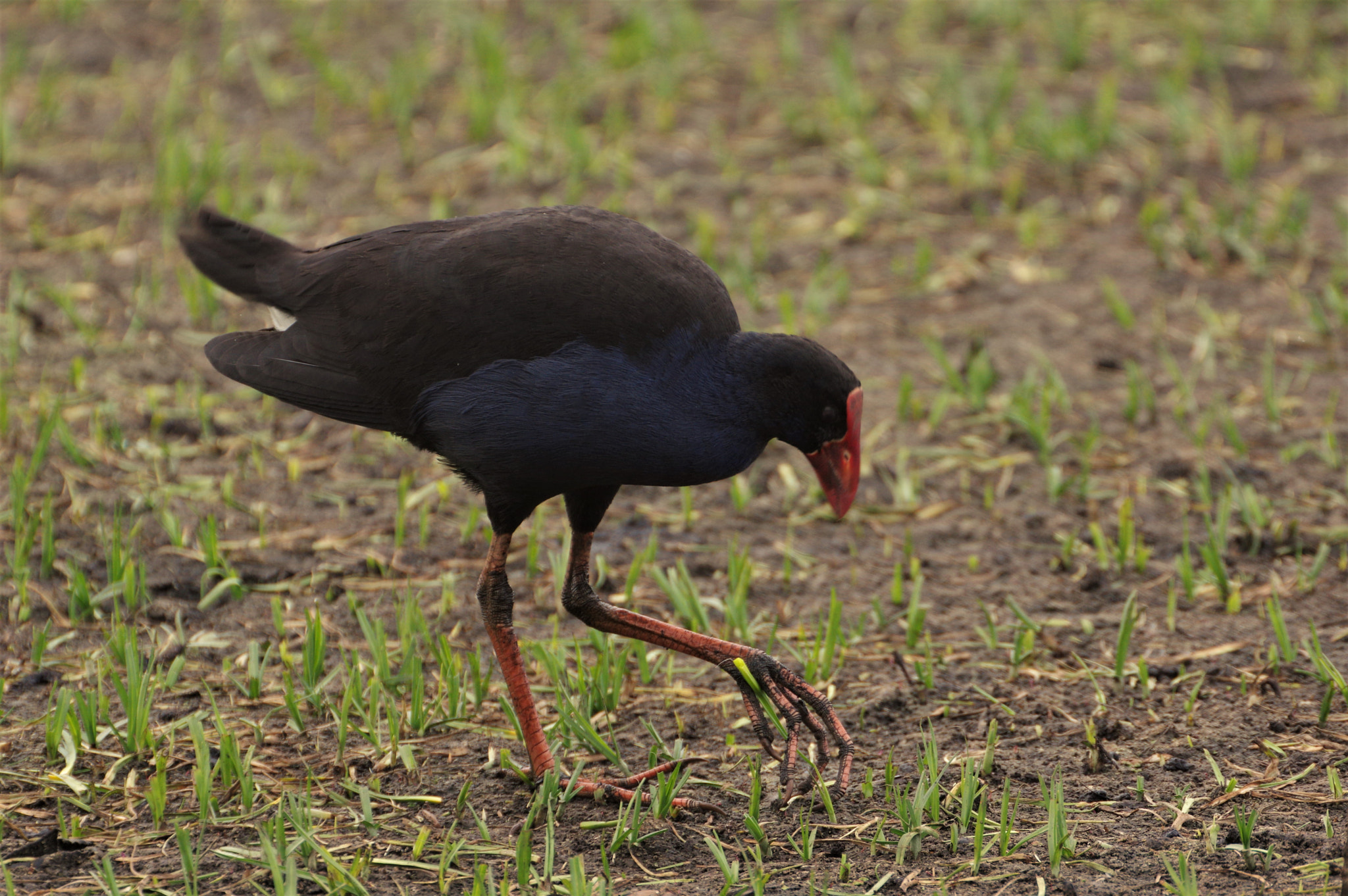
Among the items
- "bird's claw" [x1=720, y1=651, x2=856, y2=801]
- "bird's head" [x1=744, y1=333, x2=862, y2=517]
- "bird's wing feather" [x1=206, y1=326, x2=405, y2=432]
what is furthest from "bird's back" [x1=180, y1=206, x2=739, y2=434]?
"bird's claw" [x1=720, y1=651, x2=856, y2=801]

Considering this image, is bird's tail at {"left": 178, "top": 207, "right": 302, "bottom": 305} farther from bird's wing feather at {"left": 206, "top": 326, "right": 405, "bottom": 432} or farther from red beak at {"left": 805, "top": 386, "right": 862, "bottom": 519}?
red beak at {"left": 805, "top": 386, "right": 862, "bottom": 519}

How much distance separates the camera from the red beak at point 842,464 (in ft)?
11.9

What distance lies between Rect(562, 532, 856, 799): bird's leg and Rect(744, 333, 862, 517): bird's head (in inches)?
21.7

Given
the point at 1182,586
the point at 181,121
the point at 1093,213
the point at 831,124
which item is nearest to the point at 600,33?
the point at 831,124

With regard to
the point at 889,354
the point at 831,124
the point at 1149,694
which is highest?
the point at 831,124

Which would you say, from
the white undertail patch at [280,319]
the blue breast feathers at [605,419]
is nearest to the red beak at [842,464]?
the blue breast feathers at [605,419]

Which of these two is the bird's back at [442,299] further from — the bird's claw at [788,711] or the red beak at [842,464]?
the bird's claw at [788,711]

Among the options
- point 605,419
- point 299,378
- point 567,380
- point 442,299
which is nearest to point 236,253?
point 299,378

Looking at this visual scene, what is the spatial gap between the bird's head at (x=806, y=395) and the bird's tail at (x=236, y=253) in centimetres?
142

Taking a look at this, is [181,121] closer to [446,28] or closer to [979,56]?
[446,28]

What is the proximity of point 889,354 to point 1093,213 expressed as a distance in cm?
162

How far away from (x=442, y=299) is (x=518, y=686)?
98 cm

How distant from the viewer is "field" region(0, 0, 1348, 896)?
3.31 m

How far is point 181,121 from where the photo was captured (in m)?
7.52
